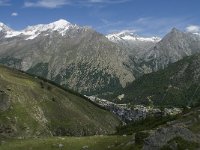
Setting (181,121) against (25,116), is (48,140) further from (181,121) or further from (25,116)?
(25,116)

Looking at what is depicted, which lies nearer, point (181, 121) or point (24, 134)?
point (181, 121)

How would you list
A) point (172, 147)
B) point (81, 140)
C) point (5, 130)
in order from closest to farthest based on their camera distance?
1. point (172, 147)
2. point (81, 140)
3. point (5, 130)

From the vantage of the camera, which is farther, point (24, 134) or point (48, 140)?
point (24, 134)

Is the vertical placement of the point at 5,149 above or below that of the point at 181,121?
below

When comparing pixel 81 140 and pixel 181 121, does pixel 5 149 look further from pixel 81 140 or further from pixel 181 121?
pixel 181 121

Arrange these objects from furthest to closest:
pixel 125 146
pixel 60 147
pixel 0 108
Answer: pixel 0 108
pixel 60 147
pixel 125 146

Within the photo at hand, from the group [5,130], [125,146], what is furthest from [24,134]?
[125,146]

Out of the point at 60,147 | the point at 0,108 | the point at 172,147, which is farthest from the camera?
the point at 0,108

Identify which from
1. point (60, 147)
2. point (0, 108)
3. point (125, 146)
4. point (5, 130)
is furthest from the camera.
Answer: point (0, 108)

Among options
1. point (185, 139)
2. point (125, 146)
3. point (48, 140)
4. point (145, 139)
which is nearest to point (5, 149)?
point (48, 140)

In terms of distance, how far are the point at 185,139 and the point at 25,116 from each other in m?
136

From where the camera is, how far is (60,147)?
79.4 meters

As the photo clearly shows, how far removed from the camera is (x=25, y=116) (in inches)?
7470

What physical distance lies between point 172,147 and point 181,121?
2563 centimetres
